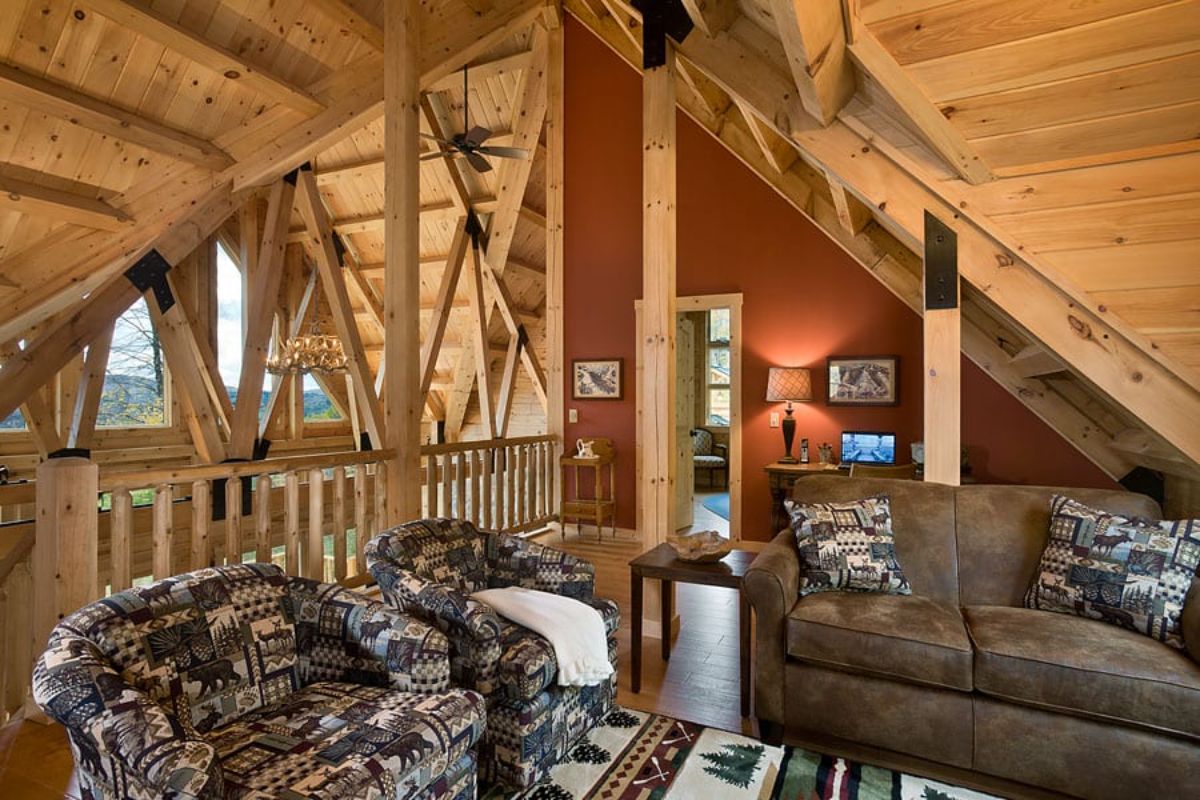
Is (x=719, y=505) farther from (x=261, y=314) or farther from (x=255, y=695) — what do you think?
(x=255, y=695)

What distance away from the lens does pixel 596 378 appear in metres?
6.37

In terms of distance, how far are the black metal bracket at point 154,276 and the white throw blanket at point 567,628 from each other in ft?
10.5

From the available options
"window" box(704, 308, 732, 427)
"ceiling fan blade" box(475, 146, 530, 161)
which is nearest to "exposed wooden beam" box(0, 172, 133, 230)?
"ceiling fan blade" box(475, 146, 530, 161)

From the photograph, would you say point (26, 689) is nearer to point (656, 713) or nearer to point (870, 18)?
point (656, 713)

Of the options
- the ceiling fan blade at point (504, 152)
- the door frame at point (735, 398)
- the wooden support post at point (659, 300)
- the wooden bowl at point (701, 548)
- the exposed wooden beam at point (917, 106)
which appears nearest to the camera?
the exposed wooden beam at point (917, 106)

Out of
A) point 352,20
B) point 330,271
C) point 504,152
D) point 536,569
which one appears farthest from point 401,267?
point 536,569

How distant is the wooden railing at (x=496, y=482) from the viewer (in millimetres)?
4699

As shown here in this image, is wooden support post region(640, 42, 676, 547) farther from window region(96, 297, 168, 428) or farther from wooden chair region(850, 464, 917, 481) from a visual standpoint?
window region(96, 297, 168, 428)

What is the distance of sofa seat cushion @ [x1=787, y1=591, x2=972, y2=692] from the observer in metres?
2.20

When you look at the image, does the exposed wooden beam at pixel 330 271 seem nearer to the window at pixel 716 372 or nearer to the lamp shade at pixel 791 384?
the lamp shade at pixel 791 384

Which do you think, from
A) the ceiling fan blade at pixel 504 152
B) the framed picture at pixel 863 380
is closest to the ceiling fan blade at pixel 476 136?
the ceiling fan blade at pixel 504 152

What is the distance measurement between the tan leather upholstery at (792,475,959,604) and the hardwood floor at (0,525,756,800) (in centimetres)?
100

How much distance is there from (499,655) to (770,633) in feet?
3.55

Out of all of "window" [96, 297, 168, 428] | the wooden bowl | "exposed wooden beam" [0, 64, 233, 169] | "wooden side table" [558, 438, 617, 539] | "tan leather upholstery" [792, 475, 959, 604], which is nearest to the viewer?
"tan leather upholstery" [792, 475, 959, 604]
